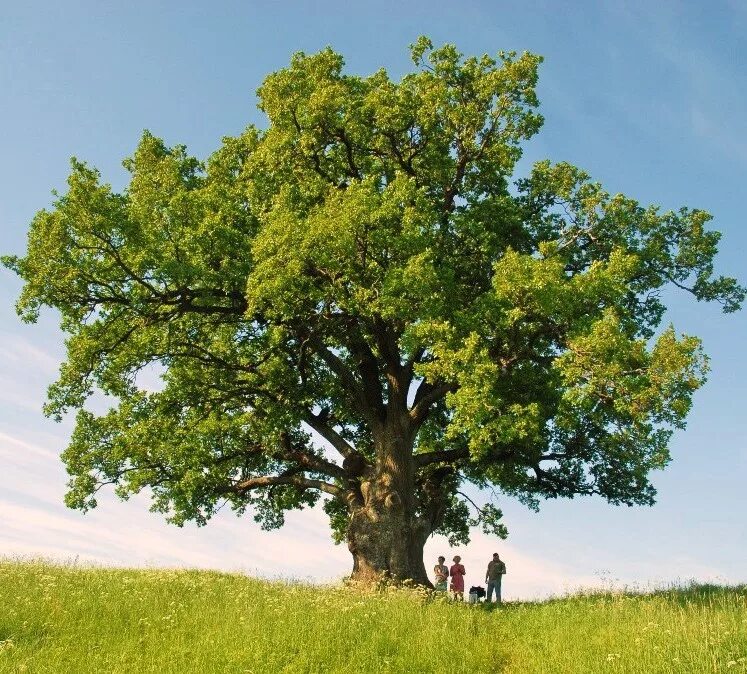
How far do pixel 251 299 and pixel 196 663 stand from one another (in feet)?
40.7

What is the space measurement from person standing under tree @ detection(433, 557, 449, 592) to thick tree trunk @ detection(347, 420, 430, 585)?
260cm

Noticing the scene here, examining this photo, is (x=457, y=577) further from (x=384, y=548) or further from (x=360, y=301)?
(x=360, y=301)

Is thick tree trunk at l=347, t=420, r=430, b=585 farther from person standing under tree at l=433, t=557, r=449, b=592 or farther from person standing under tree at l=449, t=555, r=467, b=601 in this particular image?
person standing under tree at l=449, t=555, r=467, b=601

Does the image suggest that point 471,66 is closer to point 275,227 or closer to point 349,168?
point 349,168

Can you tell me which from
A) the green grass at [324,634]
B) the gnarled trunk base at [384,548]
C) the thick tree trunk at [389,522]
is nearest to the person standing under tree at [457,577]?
the thick tree trunk at [389,522]

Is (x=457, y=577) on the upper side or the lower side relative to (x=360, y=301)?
lower

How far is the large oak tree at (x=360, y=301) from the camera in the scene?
24.7m

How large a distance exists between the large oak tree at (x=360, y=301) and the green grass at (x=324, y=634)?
5.97 metres

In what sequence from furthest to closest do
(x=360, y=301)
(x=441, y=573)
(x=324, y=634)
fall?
(x=441, y=573)
(x=360, y=301)
(x=324, y=634)

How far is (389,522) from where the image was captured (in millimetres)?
27922

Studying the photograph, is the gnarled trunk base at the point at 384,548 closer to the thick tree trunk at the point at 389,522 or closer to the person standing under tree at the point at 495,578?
the thick tree trunk at the point at 389,522

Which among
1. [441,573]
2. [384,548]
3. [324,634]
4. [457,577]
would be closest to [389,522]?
[384,548]

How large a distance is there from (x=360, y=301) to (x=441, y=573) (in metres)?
12.4

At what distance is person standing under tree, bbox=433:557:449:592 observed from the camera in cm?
3082
